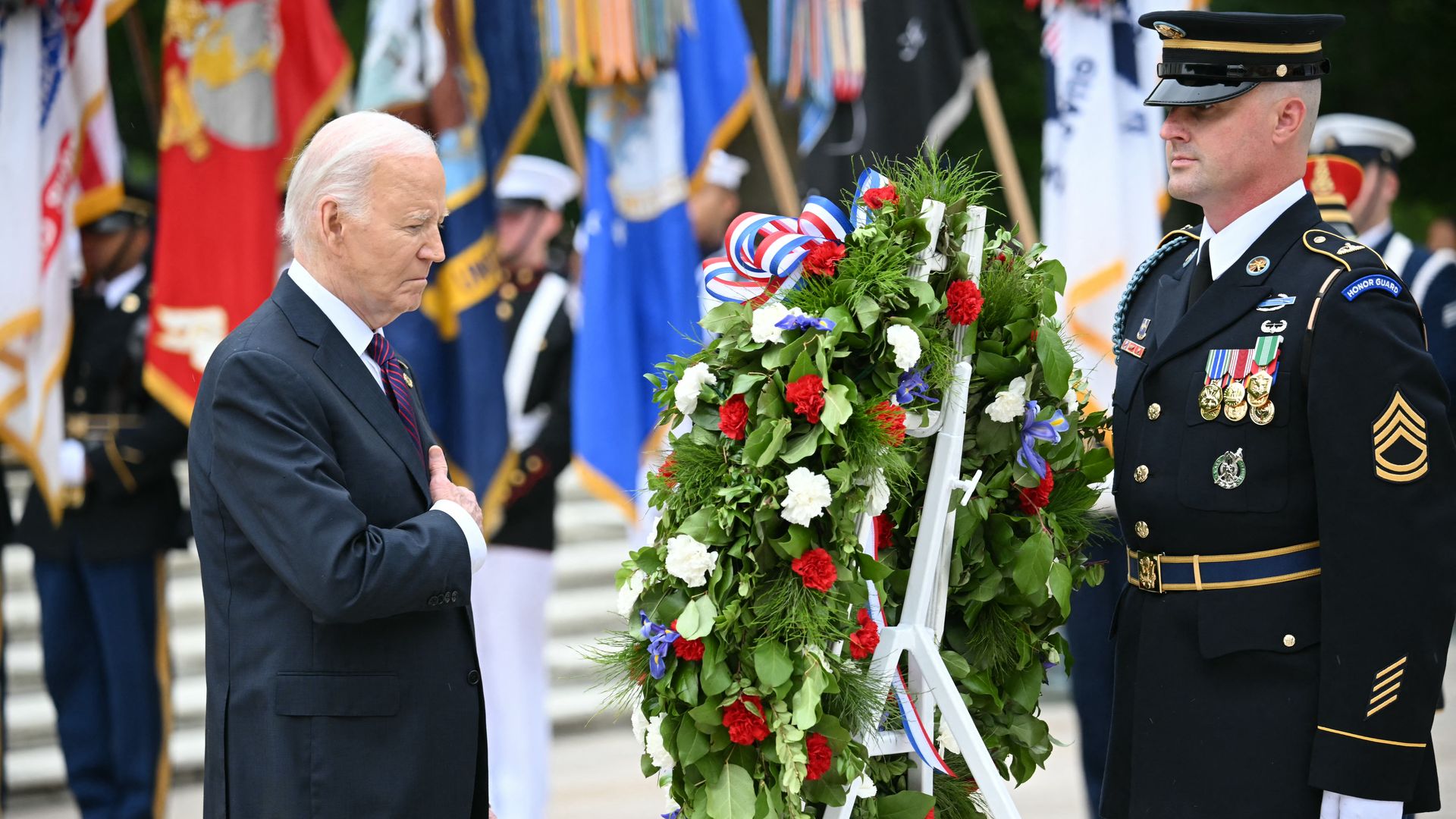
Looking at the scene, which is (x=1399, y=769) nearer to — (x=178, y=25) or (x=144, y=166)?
(x=178, y=25)

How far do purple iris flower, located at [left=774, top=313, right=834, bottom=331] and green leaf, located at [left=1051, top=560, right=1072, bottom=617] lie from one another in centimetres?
63

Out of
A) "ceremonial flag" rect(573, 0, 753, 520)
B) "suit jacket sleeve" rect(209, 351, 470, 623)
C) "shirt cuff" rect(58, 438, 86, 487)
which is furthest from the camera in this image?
"ceremonial flag" rect(573, 0, 753, 520)

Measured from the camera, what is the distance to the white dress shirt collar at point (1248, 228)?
8.57 feet

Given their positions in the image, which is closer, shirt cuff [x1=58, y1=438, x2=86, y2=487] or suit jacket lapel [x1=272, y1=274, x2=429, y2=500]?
suit jacket lapel [x1=272, y1=274, x2=429, y2=500]

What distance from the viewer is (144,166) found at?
1185 cm

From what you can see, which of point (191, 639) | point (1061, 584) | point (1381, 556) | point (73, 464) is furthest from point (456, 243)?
point (1381, 556)

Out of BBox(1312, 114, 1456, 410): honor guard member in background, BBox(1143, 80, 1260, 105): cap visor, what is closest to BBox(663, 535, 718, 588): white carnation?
BBox(1143, 80, 1260, 105): cap visor

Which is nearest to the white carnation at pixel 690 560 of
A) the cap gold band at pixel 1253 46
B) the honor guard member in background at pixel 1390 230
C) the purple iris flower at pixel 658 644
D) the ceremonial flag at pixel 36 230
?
the purple iris flower at pixel 658 644

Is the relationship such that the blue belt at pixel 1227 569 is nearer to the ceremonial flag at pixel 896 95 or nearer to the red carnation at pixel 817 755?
the red carnation at pixel 817 755

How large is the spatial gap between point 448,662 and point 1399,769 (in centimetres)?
149

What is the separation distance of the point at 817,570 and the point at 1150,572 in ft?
2.26

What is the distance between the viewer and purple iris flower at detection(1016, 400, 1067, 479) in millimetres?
2631

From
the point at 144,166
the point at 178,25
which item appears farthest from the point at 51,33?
the point at 144,166

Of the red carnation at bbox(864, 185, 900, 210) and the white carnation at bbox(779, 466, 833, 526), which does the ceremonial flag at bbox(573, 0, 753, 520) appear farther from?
the white carnation at bbox(779, 466, 833, 526)
